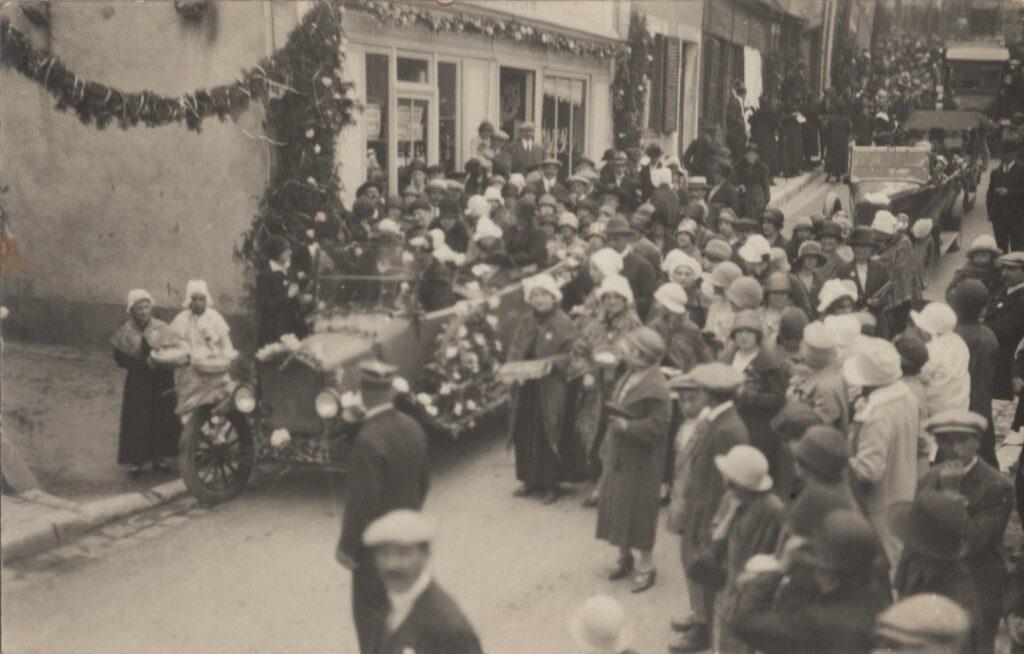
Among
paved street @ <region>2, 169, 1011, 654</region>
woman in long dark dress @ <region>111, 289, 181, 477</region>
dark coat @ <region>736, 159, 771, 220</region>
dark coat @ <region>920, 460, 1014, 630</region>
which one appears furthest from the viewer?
dark coat @ <region>736, 159, 771, 220</region>

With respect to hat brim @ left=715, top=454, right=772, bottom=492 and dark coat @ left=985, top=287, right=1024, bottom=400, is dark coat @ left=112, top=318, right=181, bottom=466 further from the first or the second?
dark coat @ left=985, top=287, right=1024, bottom=400

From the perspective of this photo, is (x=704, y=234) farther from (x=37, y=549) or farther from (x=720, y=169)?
(x=37, y=549)

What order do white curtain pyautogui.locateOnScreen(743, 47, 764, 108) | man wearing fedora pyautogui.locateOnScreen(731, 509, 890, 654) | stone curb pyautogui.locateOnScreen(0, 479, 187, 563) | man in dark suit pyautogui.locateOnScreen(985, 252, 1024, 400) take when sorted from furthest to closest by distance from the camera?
1. white curtain pyautogui.locateOnScreen(743, 47, 764, 108)
2. man in dark suit pyautogui.locateOnScreen(985, 252, 1024, 400)
3. stone curb pyautogui.locateOnScreen(0, 479, 187, 563)
4. man wearing fedora pyautogui.locateOnScreen(731, 509, 890, 654)

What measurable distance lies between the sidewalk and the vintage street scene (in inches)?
0.9

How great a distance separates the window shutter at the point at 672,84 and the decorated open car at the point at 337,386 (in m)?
2.69

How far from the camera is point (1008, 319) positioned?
652 cm

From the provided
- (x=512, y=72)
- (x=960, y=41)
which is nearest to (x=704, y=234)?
(x=512, y=72)

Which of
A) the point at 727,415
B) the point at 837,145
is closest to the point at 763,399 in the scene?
the point at 727,415

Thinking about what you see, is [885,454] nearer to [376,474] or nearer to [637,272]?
[376,474]

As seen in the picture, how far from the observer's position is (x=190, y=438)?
5.51 meters

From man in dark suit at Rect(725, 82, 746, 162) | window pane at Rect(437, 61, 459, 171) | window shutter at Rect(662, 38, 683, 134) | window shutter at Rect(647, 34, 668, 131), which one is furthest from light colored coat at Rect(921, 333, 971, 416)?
window pane at Rect(437, 61, 459, 171)

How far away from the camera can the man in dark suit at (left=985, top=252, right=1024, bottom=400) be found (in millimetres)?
6473

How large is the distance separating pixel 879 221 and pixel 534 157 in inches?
127

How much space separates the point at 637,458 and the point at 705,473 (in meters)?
0.74
